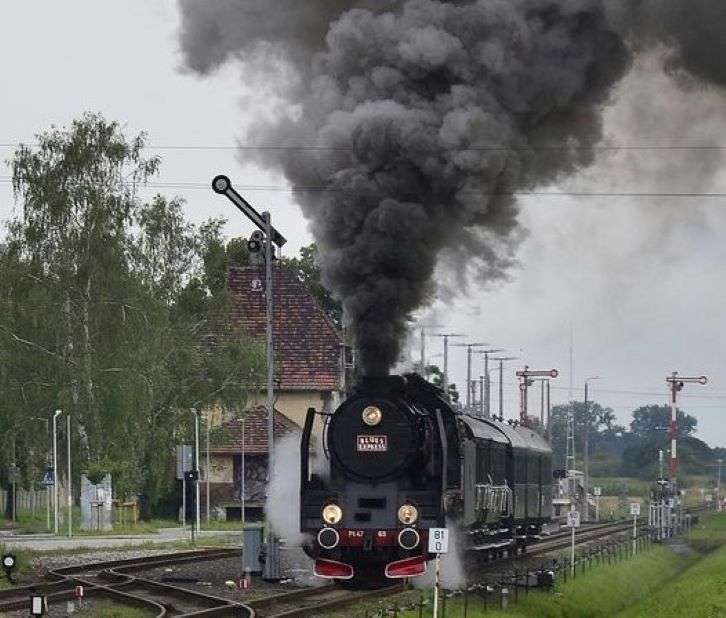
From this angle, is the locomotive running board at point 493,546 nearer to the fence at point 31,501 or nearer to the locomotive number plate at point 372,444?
the locomotive number plate at point 372,444

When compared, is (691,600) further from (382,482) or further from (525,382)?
(525,382)

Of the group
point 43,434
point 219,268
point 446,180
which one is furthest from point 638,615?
point 219,268

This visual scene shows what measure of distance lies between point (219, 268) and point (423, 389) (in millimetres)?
39249

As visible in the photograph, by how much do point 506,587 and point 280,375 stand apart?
38.5 metres

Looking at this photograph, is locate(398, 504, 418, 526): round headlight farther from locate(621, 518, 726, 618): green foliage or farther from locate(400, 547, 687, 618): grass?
locate(621, 518, 726, 618): green foliage

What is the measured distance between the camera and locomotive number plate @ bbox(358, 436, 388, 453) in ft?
85.9

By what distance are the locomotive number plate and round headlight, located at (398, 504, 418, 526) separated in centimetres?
93

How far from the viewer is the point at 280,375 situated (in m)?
67.8

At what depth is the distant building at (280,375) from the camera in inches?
2589

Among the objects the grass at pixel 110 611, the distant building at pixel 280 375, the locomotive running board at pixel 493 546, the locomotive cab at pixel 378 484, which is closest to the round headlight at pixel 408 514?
the locomotive cab at pixel 378 484

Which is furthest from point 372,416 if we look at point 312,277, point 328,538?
point 312,277

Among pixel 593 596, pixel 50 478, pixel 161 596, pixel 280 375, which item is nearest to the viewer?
pixel 161 596

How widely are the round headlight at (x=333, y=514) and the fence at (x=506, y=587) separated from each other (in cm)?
164

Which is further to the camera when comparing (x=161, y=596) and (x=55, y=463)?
(x=55, y=463)
